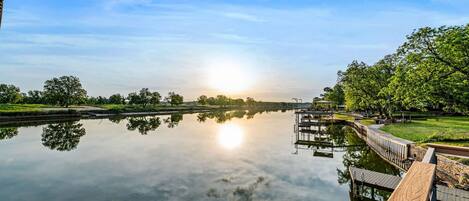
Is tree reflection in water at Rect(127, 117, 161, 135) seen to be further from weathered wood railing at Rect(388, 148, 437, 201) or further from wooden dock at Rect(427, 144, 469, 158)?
weathered wood railing at Rect(388, 148, 437, 201)

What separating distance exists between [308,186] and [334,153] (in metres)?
10.00

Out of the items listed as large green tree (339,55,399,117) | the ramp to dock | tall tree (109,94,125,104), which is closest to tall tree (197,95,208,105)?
tall tree (109,94,125,104)

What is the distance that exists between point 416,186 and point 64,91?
283ft

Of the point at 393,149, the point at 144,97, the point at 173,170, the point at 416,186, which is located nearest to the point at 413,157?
the point at 393,149

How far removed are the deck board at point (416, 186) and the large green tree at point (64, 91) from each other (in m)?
85.1

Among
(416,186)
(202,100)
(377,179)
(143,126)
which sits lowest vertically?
(143,126)

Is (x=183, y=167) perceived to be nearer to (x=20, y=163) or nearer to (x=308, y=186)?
(x=308, y=186)

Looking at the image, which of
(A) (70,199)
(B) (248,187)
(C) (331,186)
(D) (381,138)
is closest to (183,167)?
(B) (248,187)

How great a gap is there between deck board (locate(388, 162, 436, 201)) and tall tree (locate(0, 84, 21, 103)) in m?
89.5

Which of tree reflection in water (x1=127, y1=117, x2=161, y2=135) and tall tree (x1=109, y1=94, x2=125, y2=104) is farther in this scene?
tall tree (x1=109, y1=94, x2=125, y2=104)

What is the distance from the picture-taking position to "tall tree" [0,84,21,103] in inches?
2799

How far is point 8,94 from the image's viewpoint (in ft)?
236

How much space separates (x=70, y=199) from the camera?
38.1 feet

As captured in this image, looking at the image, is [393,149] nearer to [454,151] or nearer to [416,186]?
[454,151]
